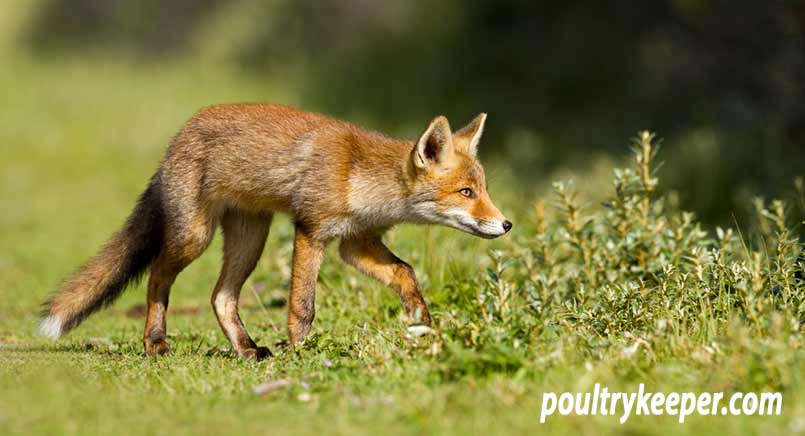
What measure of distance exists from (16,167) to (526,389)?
1267 cm

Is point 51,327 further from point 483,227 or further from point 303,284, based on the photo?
point 483,227

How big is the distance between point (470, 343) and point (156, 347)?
2.34 m

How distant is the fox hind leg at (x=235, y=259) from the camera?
22.1 feet

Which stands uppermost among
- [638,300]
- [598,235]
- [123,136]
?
[123,136]

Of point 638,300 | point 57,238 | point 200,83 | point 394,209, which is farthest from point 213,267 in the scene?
point 200,83

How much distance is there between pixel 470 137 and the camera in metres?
6.98

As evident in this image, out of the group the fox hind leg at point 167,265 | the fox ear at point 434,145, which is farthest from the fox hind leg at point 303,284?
the fox ear at point 434,145

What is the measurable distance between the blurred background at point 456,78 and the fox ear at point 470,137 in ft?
12.4

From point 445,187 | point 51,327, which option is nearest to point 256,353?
point 51,327

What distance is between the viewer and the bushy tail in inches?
265

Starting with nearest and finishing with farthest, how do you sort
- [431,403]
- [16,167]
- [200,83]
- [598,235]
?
[431,403] < [598,235] < [16,167] < [200,83]

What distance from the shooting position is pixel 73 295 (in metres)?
6.77

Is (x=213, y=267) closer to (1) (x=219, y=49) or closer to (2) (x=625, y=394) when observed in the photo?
(2) (x=625, y=394)

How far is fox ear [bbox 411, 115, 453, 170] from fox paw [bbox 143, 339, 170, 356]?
1942mm
